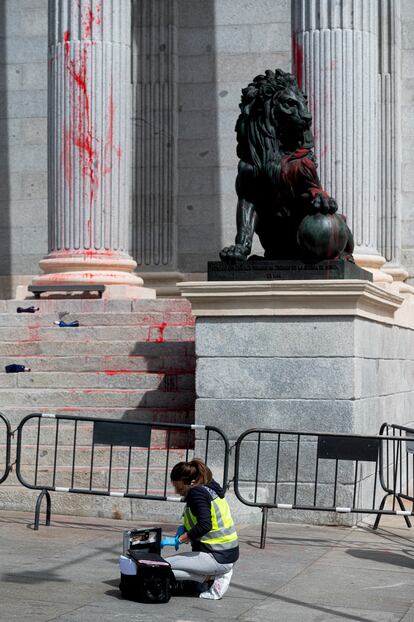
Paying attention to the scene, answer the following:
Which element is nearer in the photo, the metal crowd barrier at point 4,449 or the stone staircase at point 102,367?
the metal crowd barrier at point 4,449

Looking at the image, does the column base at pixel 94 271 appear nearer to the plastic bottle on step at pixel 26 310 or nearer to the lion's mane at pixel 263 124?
the plastic bottle on step at pixel 26 310

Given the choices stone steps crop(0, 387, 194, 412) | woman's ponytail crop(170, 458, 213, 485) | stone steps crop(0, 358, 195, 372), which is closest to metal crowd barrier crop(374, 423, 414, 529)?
stone steps crop(0, 387, 194, 412)

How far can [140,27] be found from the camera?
23.5 metres

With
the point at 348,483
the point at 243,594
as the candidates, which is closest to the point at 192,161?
the point at 348,483

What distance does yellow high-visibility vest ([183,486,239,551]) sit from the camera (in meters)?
9.37

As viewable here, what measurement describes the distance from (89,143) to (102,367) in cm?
377

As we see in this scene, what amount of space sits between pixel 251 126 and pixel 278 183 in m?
0.71

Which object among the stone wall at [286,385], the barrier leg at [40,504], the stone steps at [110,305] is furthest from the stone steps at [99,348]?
the barrier leg at [40,504]

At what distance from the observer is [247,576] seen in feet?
32.9

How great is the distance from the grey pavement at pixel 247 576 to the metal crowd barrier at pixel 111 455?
1.65 ft

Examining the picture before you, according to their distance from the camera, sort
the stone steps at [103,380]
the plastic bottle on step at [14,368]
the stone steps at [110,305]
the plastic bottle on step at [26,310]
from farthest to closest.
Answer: the plastic bottle on step at [26,310] < the stone steps at [110,305] < the plastic bottle on step at [14,368] < the stone steps at [103,380]

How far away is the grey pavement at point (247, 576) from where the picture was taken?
28.3 feet

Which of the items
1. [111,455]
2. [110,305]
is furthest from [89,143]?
[111,455]

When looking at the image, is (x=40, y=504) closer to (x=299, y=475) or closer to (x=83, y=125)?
(x=299, y=475)
